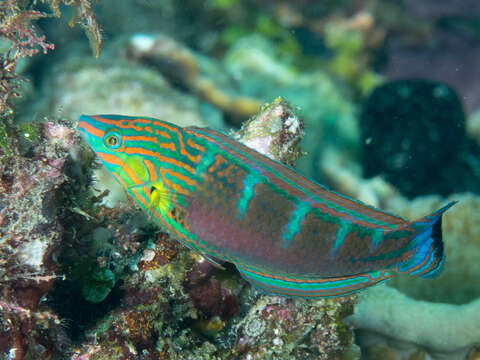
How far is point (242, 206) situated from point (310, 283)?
0.80 m

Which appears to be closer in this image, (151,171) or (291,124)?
(151,171)

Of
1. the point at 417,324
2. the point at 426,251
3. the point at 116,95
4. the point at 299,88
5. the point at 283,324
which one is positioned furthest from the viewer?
the point at 299,88

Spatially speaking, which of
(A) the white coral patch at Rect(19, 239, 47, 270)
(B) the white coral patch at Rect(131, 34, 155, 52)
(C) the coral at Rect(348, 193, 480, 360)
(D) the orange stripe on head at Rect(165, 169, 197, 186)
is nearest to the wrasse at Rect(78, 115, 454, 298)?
(D) the orange stripe on head at Rect(165, 169, 197, 186)

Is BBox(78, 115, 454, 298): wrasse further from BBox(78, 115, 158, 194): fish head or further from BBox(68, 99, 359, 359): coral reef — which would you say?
BBox(68, 99, 359, 359): coral reef

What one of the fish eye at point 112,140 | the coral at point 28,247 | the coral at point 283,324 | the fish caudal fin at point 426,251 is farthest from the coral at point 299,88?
the coral at point 28,247

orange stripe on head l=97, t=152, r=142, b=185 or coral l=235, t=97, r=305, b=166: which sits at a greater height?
coral l=235, t=97, r=305, b=166

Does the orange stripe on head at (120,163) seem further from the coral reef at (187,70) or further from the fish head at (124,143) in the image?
the coral reef at (187,70)

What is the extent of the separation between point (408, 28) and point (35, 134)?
9.42 m

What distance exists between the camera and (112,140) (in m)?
2.47

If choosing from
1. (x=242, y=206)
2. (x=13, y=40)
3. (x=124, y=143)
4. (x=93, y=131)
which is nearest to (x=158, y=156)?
(x=124, y=143)

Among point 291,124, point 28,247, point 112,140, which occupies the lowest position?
point 28,247

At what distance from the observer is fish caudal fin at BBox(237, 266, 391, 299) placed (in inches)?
105

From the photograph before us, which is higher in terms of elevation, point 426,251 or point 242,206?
point 426,251

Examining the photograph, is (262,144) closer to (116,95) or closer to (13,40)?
(13,40)
